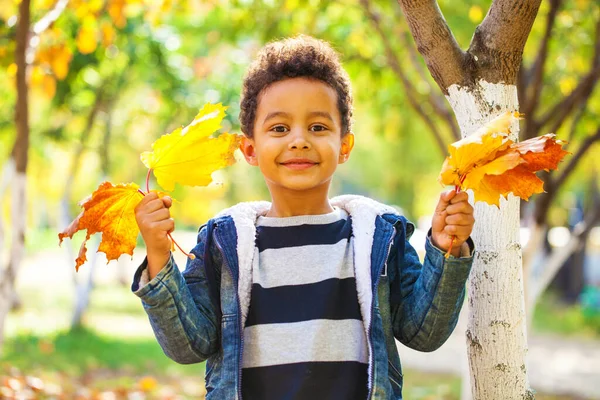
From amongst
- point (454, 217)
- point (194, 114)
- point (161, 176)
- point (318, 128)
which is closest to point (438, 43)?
point (318, 128)

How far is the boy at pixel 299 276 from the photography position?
1.79 metres

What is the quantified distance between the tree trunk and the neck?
76.8 inches

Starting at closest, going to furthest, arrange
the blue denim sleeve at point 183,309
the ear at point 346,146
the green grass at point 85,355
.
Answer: the blue denim sleeve at point 183,309, the ear at point 346,146, the green grass at point 85,355

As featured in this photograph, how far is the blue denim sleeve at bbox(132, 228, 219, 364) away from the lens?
1.77 meters

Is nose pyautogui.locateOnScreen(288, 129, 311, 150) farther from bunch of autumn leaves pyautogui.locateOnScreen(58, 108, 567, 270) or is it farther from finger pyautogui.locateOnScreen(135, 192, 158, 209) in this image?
finger pyautogui.locateOnScreen(135, 192, 158, 209)

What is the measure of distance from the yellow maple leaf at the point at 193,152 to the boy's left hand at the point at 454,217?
1.71ft

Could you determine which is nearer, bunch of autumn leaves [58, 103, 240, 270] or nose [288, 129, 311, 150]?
bunch of autumn leaves [58, 103, 240, 270]

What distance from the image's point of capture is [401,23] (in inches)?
211

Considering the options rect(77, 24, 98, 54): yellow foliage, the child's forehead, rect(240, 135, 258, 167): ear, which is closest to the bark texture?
the child's forehead

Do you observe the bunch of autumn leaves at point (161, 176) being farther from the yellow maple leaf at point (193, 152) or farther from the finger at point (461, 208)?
the finger at point (461, 208)

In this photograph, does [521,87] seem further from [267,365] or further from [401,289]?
[267,365]

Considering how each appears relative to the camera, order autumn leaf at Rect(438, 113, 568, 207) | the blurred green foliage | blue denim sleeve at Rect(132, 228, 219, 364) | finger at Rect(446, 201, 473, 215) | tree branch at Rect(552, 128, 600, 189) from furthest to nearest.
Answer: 1. the blurred green foliage
2. tree branch at Rect(552, 128, 600, 189)
3. blue denim sleeve at Rect(132, 228, 219, 364)
4. finger at Rect(446, 201, 473, 215)
5. autumn leaf at Rect(438, 113, 568, 207)

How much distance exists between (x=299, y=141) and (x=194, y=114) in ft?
17.8

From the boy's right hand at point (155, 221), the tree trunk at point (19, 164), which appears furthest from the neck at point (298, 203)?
the tree trunk at point (19, 164)
